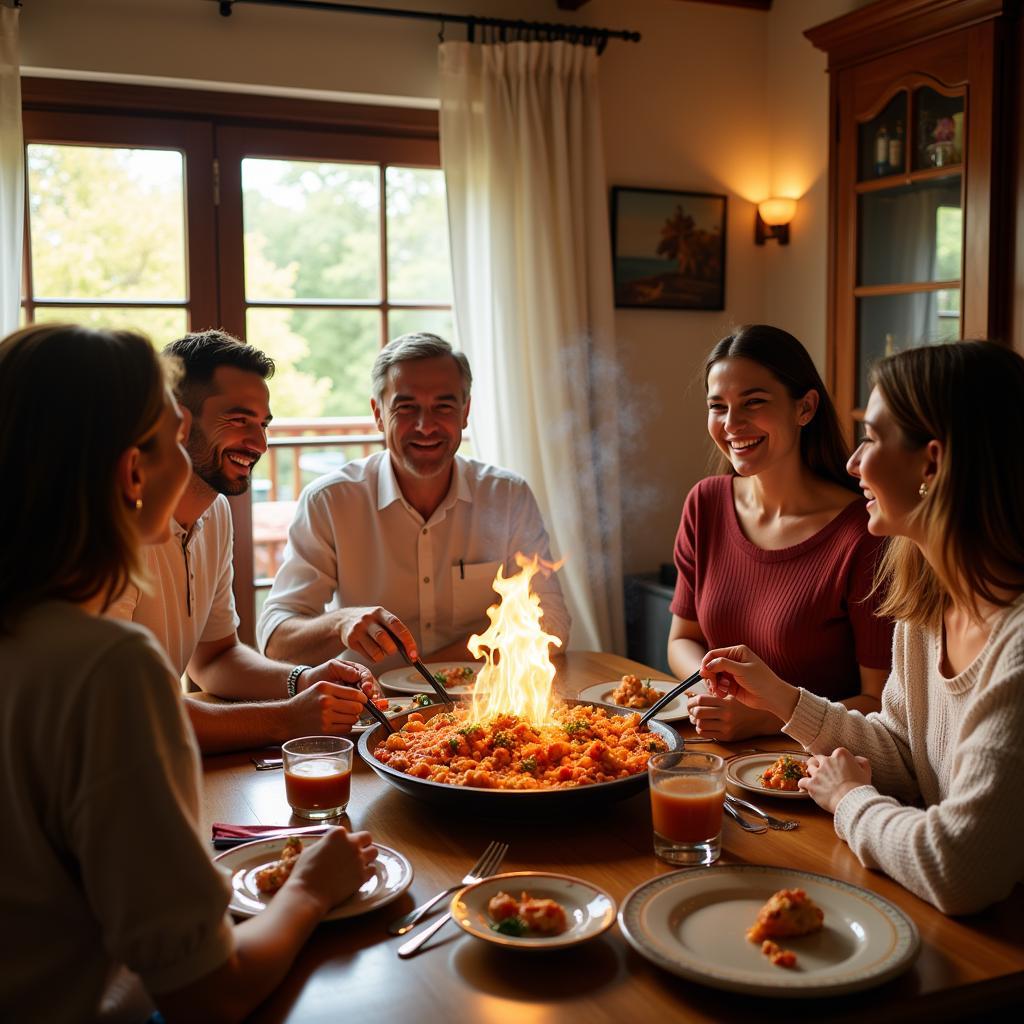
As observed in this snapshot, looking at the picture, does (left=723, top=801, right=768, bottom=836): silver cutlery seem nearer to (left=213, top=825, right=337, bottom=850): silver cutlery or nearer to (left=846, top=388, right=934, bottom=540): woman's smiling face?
(left=846, top=388, right=934, bottom=540): woman's smiling face

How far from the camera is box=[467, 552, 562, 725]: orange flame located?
202 centimetres

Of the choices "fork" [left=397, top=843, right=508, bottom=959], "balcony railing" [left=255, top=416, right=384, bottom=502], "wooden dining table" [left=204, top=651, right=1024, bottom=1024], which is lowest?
"wooden dining table" [left=204, top=651, right=1024, bottom=1024]

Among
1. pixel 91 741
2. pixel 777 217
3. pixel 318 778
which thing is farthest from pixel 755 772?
pixel 777 217

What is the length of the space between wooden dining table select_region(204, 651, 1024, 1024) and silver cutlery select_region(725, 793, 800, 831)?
2 cm

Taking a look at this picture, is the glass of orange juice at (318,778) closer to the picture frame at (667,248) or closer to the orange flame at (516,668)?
the orange flame at (516,668)

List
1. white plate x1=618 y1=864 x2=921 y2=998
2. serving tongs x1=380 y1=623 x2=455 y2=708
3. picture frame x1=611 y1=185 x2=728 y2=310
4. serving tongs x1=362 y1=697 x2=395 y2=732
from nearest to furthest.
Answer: white plate x1=618 y1=864 x2=921 y2=998
serving tongs x1=362 y1=697 x2=395 y2=732
serving tongs x1=380 y1=623 x2=455 y2=708
picture frame x1=611 y1=185 x2=728 y2=310

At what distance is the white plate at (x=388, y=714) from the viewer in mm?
2035

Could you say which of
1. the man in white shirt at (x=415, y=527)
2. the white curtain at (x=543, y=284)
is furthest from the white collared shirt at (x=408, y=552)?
the white curtain at (x=543, y=284)

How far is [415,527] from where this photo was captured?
10.1 feet

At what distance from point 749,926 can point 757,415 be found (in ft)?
4.79

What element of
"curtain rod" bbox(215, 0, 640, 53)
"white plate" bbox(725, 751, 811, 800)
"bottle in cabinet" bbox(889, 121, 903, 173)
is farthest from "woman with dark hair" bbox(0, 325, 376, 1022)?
"bottle in cabinet" bbox(889, 121, 903, 173)

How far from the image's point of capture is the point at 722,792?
148 centimetres

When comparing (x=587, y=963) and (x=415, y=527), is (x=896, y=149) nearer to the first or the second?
(x=415, y=527)

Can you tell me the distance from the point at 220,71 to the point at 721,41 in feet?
6.94
